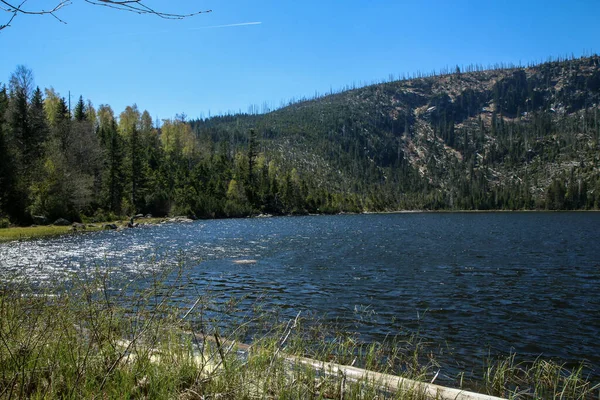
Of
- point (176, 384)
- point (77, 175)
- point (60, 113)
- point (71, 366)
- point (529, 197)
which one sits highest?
point (60, 113)

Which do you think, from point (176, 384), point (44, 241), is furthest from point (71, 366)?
point (44, 241)

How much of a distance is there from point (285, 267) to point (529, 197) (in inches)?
7269

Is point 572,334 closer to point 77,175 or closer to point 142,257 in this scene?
point 142,257

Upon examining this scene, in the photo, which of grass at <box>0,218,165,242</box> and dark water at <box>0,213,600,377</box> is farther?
grass at <box>0,218,165,242</box>

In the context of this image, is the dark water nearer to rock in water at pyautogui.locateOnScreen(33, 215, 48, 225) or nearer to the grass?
the grass

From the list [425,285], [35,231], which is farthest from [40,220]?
[425,285]

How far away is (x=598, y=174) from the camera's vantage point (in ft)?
597

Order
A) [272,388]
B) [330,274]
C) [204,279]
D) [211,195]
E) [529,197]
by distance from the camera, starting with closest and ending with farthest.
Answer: [272,388], [204,279], [330,274], [211,195], [529,197]

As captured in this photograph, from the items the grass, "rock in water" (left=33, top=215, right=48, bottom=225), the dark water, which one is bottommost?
the dark water

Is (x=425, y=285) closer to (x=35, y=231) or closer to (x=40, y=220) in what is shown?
(x=35, y=231)

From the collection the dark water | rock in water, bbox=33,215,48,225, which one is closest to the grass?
rock in water, bbox=33,215,48,225

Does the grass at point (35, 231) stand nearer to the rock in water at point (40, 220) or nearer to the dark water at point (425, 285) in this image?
the rock in water at point (40, 220)

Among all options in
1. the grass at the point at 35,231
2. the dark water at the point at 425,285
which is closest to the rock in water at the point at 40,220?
the grass at the point at 35,231

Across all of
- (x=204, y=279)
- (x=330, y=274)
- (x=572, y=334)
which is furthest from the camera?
(x=330, y=274)
